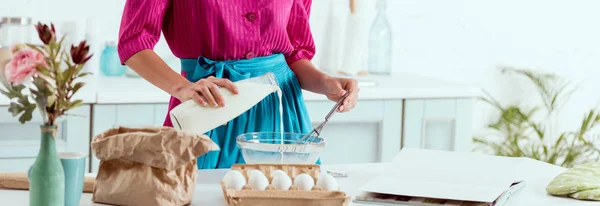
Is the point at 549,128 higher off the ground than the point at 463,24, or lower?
lower

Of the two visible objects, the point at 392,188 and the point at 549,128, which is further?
the point at 549,128

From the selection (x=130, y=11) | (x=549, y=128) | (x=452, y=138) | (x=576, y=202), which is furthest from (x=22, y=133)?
(x=549, y=128)

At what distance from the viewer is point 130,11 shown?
200 cm

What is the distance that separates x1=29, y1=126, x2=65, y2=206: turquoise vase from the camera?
1.44m

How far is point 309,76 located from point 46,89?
0.99m

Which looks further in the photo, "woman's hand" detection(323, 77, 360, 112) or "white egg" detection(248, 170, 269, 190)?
"woman's hand" detection(323, 77, 360, 112)

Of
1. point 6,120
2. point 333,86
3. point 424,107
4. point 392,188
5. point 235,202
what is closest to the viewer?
point 235,202

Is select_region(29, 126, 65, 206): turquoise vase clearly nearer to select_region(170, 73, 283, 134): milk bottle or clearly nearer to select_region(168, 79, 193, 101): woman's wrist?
select_region(170, 73, 283, 134): milk bottle

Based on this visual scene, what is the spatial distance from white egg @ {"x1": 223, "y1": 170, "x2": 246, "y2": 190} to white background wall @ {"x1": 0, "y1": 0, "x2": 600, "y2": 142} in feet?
6.78

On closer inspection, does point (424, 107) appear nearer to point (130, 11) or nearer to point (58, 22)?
point (58, 22)

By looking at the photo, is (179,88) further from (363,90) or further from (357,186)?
(363,90)

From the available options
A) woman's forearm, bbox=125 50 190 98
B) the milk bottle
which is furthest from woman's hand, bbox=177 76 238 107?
woman's forearm, bbox=125 50 190 98

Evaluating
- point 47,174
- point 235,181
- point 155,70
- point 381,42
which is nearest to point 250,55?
point 155,70

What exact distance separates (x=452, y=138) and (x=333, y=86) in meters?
1.46
